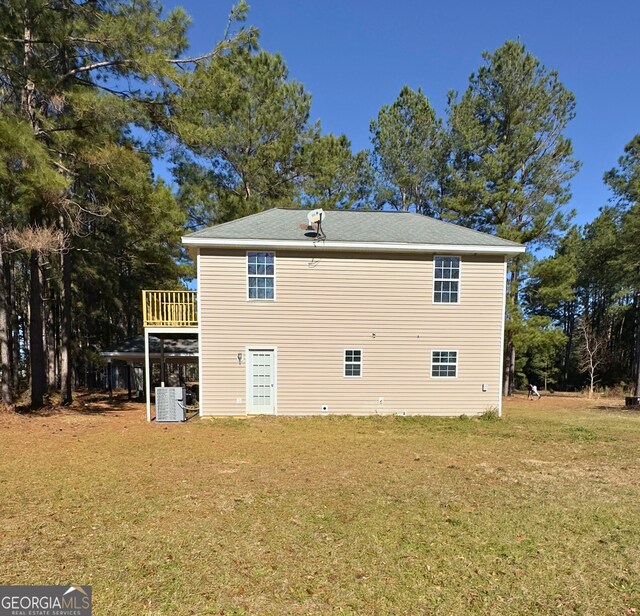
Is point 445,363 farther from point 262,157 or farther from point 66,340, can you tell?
point 66,340

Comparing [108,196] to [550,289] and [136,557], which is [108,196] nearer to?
[136,557]

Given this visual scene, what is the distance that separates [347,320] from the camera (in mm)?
11781

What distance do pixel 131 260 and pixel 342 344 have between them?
12.6 meters

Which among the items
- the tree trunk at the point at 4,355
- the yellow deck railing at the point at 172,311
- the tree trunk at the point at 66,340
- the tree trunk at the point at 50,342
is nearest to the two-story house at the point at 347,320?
the yellow deck railing at the point at 172,311

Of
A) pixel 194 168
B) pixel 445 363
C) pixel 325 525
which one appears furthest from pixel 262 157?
pixel 325 525

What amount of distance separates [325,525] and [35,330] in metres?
11.5

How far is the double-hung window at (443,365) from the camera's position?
12.0 m

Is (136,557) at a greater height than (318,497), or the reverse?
(136,557)

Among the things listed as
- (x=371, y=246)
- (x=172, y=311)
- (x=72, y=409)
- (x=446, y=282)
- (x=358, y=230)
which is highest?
(x=358, y=230)

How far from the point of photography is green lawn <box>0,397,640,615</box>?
2.99 meters

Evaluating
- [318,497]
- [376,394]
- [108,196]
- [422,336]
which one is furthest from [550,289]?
[108,196]

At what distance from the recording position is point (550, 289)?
1844 centimetres

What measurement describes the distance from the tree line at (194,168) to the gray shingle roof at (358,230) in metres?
2.93

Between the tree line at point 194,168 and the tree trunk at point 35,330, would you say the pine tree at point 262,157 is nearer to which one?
the tree line at point 194,168
